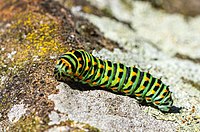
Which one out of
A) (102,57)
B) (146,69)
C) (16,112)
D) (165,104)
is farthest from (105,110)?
(146,69)

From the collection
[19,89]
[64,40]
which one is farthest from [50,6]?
[19,89]

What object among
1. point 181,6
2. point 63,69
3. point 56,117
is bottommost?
point 56,117

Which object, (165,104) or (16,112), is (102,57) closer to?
(165,104)

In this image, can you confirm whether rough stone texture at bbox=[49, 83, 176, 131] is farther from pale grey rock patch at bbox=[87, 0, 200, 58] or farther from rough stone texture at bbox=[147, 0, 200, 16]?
rough stone texture at bbox=[147, 0, 200, 16]

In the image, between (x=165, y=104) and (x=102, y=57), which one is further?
(x=102, y=57)

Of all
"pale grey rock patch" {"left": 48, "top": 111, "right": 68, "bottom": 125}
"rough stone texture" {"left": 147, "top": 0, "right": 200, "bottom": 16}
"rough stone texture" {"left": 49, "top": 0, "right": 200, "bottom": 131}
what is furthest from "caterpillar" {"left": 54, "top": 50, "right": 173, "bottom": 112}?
"rough stone texture" {"left": 147, "top": 0, "right": 200, "bottom": 16}

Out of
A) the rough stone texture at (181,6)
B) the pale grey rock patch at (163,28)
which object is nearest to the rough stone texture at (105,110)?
the pale grey rock patch at (163,28)
